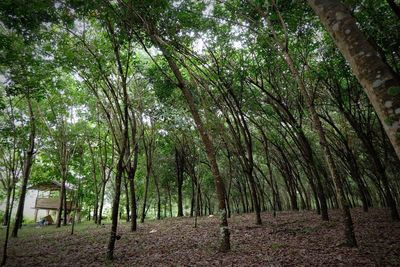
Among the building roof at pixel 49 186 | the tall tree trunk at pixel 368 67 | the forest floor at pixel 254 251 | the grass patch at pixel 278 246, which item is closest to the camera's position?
the tall tree trunk at pixel 368 67

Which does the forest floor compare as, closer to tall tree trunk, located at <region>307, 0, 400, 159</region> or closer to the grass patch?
the grass patch

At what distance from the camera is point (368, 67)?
258 centimetres

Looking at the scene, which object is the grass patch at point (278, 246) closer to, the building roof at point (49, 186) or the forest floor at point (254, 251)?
the forest floor at point (254, 251)

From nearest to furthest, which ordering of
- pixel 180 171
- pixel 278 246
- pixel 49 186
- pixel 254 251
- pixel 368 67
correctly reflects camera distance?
pixel 368 67, pixel 254 251, pixel 278 246, pixel 180 171, pixel 49 186

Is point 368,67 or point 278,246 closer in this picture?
point 368,67

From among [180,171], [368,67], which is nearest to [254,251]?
[368,67]

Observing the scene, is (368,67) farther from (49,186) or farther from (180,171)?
(49,186)

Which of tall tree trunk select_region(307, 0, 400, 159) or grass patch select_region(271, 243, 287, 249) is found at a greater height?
tall tree trunk select_region(307, 0, 400, 159)

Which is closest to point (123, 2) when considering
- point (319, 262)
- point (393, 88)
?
point (393, 88)

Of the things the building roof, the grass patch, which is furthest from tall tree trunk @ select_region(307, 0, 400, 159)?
the building roof

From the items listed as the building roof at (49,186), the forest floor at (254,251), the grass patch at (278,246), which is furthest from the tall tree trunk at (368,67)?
the building roof at (49,186)

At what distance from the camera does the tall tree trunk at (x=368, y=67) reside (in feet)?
7.73

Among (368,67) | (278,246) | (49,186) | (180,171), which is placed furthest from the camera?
(49,186)

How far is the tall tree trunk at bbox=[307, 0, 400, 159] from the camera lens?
2.36 meters
